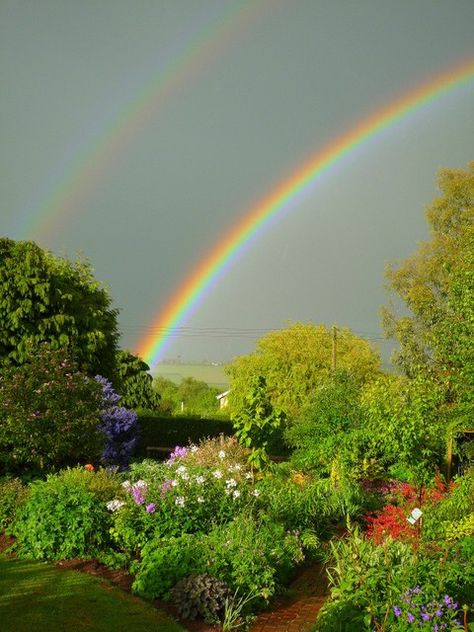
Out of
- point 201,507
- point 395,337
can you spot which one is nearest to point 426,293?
point 395,337

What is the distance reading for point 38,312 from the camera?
20438 millimetres

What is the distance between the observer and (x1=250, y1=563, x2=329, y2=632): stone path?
7.14 meters

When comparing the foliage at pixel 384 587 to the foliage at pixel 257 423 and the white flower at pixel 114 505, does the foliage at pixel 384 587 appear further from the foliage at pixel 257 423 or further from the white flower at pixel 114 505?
the foliage at pixel 257 423

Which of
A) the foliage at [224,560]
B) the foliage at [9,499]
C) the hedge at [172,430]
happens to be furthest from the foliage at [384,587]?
the hedge at [172,430]

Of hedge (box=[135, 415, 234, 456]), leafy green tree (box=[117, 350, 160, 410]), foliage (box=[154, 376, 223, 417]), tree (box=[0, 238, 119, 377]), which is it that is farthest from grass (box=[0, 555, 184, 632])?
foliage (box=[154, 376, 223, 417])

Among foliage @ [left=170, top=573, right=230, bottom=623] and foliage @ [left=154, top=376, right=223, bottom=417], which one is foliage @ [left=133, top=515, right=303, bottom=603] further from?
foliage @ [left=154, top=376, right=223, bottom=417]

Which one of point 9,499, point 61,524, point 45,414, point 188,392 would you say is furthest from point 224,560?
point 188,392

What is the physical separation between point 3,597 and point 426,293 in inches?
1048

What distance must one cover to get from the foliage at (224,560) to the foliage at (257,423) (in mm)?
5125

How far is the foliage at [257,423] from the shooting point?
46.4ft

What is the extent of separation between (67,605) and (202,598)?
142 cm

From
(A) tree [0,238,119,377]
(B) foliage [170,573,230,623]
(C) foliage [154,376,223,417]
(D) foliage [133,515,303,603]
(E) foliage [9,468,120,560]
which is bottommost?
(B) foliage [170,573,230,623]

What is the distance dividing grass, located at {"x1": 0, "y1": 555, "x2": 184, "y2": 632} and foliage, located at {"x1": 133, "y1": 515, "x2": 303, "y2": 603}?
14.7 inches

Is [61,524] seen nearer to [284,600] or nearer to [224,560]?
[224,560]
